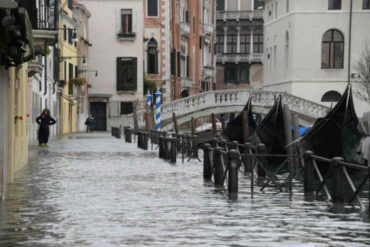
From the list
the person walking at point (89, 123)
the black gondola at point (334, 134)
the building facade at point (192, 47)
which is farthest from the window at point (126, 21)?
the black gondola at point (334, 134)

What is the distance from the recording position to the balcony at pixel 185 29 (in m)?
78.6

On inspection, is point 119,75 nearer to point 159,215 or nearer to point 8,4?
point 8,4

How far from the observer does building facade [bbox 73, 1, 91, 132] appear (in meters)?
65.3

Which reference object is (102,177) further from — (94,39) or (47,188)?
(94,39)

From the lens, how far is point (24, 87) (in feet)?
78.7

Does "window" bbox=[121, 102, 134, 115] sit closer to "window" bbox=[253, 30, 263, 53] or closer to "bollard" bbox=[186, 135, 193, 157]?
"window" bbox=[253, 30, 263, 53]

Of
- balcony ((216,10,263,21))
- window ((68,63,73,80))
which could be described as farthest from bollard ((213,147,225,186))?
balcony ((216,10,263,21))

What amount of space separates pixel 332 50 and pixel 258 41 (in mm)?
35527

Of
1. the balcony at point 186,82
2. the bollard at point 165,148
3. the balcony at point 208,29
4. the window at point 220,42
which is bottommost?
the bollard at point 165,148

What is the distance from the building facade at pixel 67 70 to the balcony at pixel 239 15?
3315 cm

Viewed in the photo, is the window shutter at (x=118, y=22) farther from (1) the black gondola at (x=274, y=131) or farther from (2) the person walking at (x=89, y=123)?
(1) the black gondola at (x=274, y=131)

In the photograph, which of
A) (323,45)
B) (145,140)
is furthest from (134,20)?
(145,140)

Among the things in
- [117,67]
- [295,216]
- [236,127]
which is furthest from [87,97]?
[295,216]

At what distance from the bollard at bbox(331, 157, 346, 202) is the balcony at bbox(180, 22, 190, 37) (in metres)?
63.4
